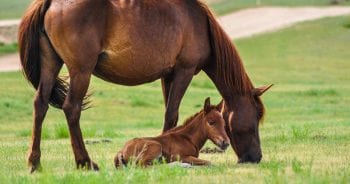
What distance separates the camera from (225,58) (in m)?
11.5

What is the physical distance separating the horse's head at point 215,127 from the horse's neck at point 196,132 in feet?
0.26

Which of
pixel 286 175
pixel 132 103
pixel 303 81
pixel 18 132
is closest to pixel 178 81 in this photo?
pixel 286 175

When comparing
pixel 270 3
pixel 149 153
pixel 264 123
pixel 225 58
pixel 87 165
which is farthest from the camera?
pixel 270 3

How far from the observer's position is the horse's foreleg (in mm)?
10477

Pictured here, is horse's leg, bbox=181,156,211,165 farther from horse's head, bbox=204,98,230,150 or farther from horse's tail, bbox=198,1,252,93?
horse's tail, bbox=198,1,252,93

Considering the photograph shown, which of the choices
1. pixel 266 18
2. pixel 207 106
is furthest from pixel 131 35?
pixel 266 18

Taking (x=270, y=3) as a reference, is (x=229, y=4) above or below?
below

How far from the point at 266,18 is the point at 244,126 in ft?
98.7

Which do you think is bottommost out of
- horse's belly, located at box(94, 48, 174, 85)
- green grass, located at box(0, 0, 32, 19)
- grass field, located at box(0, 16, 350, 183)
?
green grass, located at box(0, 0, 32, 19)

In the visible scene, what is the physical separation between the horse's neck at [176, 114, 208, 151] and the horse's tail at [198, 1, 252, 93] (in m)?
0.61

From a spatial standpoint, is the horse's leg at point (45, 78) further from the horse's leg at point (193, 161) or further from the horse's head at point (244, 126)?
the horse's head at point (244, 126)

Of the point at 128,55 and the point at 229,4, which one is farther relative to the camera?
the point at 229,4

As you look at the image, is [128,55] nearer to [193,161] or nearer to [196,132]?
[196,132]

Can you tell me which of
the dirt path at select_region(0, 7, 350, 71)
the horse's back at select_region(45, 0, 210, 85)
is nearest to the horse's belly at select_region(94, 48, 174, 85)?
the horse's back at select_region(45, 0, 210, 85)
